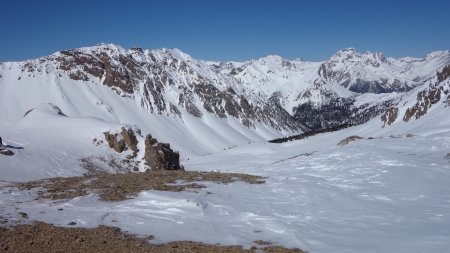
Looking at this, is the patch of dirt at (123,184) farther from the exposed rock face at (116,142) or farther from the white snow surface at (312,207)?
the exposed rock face at (116,142)

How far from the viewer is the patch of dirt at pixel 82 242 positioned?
40.5ft

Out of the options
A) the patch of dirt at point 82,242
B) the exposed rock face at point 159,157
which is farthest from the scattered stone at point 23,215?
the exposed rock face at point 159,157

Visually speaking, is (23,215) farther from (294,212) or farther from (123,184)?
(294,212)

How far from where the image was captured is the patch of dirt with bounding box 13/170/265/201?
2019 cm

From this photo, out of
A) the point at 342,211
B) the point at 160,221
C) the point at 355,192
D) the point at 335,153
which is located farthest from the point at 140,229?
the point at 335,153

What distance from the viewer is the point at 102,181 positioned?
2411 centimetres

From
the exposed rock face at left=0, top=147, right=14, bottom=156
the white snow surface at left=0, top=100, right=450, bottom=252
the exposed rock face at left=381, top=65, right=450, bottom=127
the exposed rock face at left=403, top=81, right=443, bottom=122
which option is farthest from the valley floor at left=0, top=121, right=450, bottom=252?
the exposed rock face at left=381, top=65, right=450, bottom=127

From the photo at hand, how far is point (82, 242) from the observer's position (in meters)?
13.0

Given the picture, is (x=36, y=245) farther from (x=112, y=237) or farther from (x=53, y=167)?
(x=53, y=167)

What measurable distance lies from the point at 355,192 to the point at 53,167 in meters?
32.5

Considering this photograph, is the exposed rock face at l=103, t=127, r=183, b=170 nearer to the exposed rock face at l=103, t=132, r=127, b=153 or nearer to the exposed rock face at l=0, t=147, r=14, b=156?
the exposed rock face at l=103, t=132, r=127, b=153

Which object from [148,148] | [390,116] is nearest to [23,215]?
[148,148]

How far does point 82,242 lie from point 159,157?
4089cm

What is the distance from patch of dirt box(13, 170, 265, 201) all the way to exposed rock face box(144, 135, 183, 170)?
25697mm
